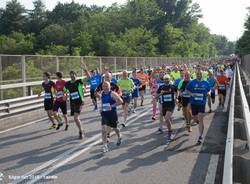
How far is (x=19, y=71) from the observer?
15281 millimetres

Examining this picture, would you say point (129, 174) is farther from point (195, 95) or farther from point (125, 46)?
point (125, 46)

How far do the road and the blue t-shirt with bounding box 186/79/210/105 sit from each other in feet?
3.08

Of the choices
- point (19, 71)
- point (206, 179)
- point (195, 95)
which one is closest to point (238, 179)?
point (206, 179)

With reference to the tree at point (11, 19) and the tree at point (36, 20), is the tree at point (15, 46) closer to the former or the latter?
the tree at point (36, 20)

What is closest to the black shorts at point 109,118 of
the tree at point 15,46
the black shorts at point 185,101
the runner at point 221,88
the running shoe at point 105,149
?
the running shoe at point 105,149

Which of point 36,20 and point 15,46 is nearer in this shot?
point 15,46

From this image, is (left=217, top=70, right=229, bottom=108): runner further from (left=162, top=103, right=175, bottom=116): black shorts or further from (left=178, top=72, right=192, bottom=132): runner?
(left=162, top=103, right=175, bottom=116): black shorts

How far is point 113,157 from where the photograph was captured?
8641 mm

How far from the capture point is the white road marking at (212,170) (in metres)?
6.83

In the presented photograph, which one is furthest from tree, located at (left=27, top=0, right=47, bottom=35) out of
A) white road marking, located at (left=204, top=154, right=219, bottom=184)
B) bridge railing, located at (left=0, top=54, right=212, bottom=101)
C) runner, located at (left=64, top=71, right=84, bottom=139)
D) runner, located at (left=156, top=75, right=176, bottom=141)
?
white road marking, located at (left=204, top=154, right=219, bottom=184)

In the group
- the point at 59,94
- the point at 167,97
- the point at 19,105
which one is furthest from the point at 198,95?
the point at 19,105

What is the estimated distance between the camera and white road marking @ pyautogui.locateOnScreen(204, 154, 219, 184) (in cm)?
683

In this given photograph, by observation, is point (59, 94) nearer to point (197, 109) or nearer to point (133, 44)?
point (197, 109)

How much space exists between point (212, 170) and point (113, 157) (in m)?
2.15
